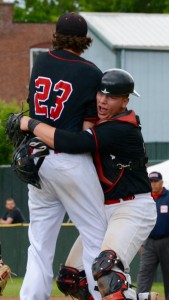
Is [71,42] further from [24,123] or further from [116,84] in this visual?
[24,123]

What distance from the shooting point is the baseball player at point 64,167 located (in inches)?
311

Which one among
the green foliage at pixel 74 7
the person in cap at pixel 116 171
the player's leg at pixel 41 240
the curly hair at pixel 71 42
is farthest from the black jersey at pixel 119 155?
the green foliage at pixel 74 7

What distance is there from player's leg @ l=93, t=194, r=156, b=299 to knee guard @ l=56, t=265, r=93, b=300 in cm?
Result: 60

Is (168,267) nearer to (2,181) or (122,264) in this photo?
(122,264)

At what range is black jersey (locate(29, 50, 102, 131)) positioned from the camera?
790cm

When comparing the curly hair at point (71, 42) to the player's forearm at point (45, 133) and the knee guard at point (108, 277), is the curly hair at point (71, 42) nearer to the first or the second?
the player's forearm at point (45, 133)

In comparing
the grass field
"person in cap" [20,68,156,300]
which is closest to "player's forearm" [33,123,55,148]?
"person in cap" [20,68,156,300]

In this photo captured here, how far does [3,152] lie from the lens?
28859 millimetres

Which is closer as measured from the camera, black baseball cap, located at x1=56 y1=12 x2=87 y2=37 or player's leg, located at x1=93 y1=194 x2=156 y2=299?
player's leg, located at x1=93 y1=194 x2=156 y2=299

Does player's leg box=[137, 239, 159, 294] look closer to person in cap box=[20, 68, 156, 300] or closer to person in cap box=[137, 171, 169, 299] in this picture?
person in cap box=[137, 171, 169, 299]

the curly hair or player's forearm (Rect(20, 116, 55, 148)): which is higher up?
the curly hair

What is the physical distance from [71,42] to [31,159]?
958mm

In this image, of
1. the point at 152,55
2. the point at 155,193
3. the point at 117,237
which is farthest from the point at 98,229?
the point at 152,55

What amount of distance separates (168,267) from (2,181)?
1405 centimetres
